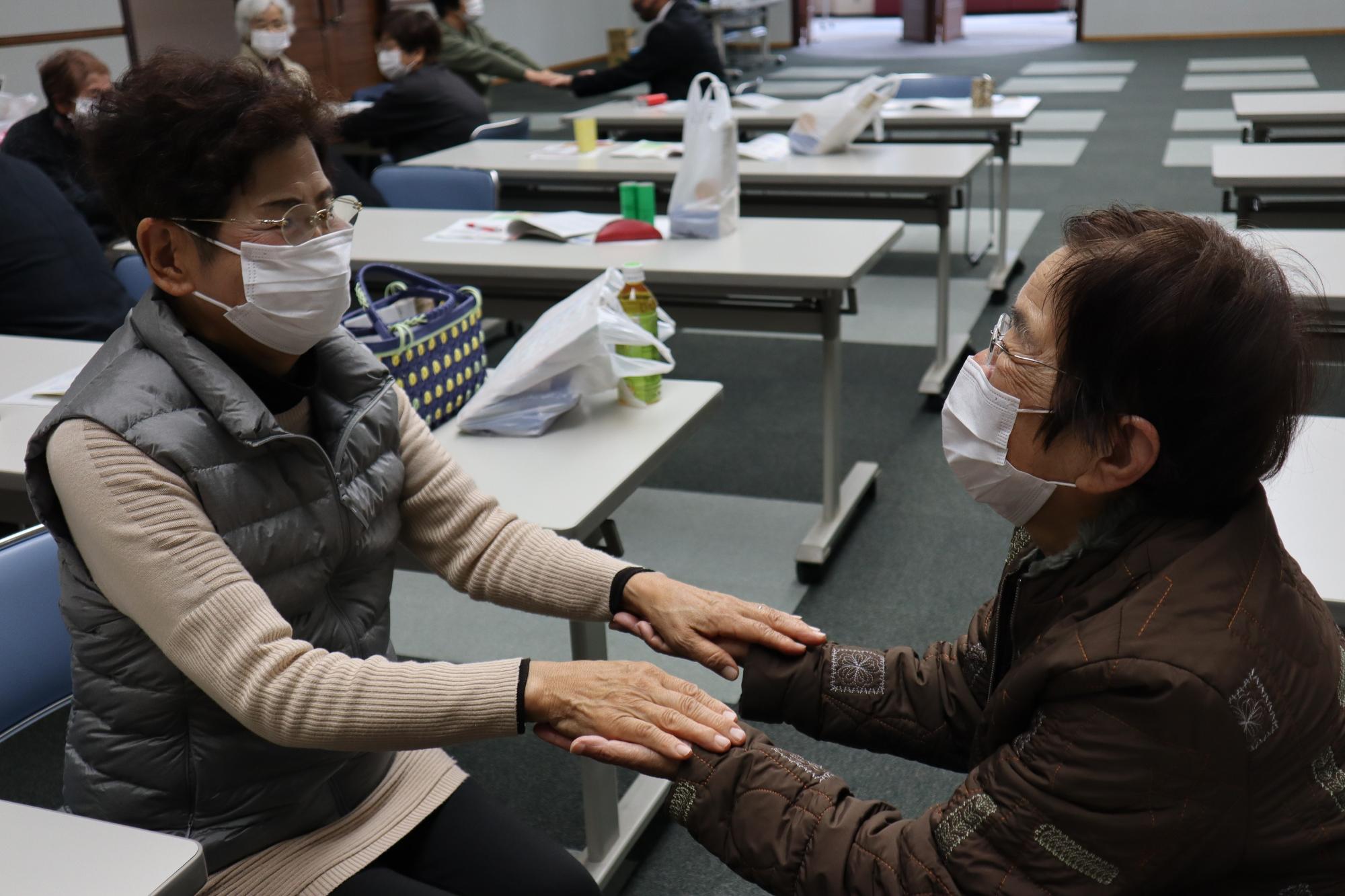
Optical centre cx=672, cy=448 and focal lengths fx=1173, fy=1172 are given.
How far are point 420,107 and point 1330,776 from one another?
453cm

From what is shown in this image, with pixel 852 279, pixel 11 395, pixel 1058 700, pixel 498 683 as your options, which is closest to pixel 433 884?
pixel 498 683

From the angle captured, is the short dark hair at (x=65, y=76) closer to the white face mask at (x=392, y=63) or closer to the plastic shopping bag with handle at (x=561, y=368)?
the white face mask at (x=392, y=63)

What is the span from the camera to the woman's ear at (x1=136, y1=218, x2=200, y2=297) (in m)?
1.23

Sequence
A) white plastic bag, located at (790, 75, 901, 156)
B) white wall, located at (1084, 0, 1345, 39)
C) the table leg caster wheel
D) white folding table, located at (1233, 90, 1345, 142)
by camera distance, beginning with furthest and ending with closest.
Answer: white wall, located at (1084, 0, 1345, 39), white folding table, located at (1233, 90, 1345, 142), white plastic bag, located at (790, 75, 901, 156), the table leg caster wheel

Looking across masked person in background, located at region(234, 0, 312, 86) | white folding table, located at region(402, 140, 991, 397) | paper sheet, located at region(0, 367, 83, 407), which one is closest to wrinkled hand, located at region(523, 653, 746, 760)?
paper sheet, located at region(0, 367, 83, 407)

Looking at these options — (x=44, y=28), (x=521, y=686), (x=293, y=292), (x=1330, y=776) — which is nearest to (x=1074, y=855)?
(x=1330, y=776)

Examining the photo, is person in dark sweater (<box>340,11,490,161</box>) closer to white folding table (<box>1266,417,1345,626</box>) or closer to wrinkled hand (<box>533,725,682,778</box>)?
white folding table (<box>1266,417,1345,626</box>)

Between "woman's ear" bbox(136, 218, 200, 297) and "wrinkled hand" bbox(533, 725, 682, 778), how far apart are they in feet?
2.11

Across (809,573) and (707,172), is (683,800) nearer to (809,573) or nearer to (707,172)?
(809,573)

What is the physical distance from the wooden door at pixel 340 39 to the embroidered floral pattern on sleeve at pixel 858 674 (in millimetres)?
8163

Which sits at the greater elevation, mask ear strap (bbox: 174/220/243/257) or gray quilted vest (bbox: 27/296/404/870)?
mask ear strap (bbox: 174/220/243/257)

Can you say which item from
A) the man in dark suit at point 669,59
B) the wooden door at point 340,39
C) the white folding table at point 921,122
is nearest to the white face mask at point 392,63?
the man in dark suit at point 669,59

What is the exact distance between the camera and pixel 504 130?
4746 mm

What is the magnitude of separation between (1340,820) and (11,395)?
83.5 inches
